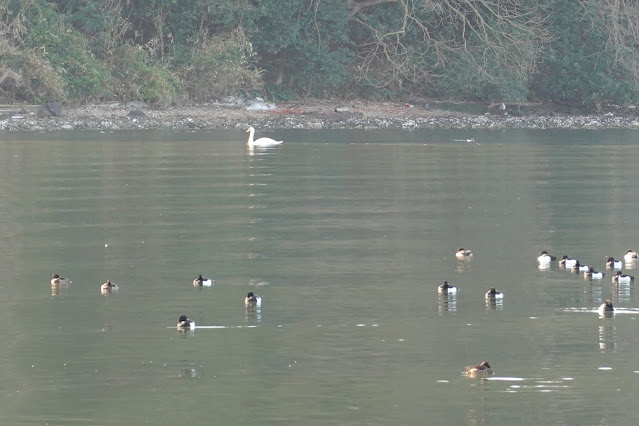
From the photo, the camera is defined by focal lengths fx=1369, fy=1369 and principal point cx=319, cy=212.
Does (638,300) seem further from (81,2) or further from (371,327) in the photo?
Answer: (81,2)

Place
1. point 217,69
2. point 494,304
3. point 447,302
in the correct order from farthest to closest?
point 217,69 → point 447,302 → point 494,304

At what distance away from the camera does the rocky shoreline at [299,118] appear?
38531mm

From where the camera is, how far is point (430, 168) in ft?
87.4


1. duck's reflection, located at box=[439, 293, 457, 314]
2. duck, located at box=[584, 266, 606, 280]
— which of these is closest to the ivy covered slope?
duck, located at box=[584, 266, 606, 280]

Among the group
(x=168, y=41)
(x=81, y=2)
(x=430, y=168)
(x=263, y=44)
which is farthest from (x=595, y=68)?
(x=430, y=168)

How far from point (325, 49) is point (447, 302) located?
31.5 m

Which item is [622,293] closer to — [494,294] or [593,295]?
[593,295]

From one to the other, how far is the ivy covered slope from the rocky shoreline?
643mm

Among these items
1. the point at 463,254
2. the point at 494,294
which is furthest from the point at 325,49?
the point at 494,294

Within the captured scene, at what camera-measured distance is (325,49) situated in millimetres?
43656

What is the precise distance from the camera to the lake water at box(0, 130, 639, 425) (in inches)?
368

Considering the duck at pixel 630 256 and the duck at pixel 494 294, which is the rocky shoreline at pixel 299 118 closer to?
the duck at pixel 630 256

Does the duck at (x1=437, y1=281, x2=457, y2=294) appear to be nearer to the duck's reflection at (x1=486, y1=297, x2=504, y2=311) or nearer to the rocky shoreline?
the duck's reflection at (x1=486, y1=297, x2=504, y2=311)

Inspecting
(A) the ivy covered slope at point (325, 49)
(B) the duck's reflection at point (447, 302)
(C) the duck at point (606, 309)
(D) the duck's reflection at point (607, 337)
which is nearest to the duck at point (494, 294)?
(B) the duck's reflection at point (447, 302)
